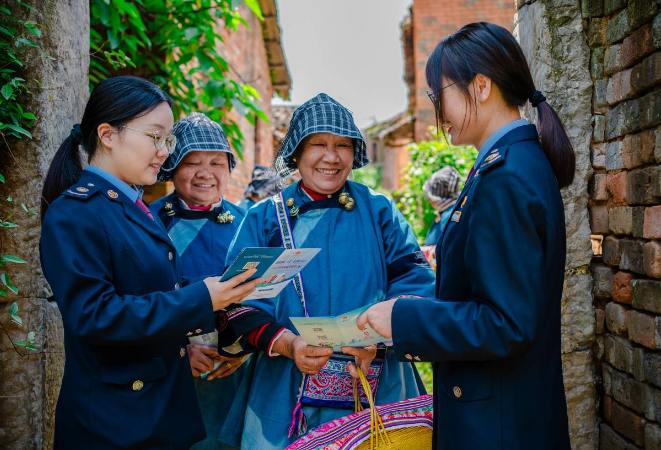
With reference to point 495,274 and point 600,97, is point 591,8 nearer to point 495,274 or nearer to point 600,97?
point 600,97

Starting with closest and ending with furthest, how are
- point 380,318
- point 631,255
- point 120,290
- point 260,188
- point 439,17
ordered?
point 380,318
point 120,290
point 631,255
point 260,188
point 439,17

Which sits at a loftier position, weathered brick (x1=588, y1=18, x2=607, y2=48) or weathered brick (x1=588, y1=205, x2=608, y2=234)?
weathered brick (x1=588, y1=18, x2=607, y2=48)

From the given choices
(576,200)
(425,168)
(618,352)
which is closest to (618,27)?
(576,200)

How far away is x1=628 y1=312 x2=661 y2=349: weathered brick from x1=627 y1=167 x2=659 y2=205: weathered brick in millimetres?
437

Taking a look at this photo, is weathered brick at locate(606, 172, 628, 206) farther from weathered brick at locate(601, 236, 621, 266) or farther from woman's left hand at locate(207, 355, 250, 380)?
woman's left hand at locate(207, 355, 250, 380)

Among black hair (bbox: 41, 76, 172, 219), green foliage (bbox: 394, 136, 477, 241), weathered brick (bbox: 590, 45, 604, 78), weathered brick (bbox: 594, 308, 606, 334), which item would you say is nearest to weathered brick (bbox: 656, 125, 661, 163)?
weathered brick (bbox: 590, 45, 604, 78)

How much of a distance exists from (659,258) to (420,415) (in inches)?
40.9

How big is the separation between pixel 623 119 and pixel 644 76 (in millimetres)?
238

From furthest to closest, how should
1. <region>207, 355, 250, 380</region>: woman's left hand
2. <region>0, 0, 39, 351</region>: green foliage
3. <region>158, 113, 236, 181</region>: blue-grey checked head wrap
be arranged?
<region>158, 113, 236, 181</region>: blue-grey checked head wrap < <region>207, 355, 250, 380</region>: woman's left hand < <region>0, 0, 39, 351</region>: green foliage

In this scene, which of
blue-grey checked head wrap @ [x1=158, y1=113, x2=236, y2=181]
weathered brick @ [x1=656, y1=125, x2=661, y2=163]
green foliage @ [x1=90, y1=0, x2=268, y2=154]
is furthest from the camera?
green foliage @ [x1=90, y1=0, x2=268, y2=154]

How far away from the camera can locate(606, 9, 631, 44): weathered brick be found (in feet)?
7.58

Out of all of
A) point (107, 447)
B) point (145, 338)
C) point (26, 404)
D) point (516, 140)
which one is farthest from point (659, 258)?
point (26, 404)

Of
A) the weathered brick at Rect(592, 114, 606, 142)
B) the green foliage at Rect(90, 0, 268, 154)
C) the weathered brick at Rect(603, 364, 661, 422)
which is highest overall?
the green foliage at Rect(90, 0, 268, 154)

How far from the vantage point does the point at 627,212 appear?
231cm
